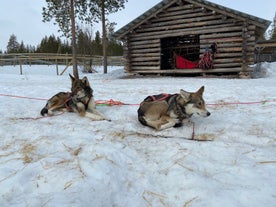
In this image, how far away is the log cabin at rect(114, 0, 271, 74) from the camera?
13.0 metres

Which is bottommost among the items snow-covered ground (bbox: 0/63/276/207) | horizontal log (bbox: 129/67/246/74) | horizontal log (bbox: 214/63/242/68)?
snow-covered ground (bbox: 0/63/276/207)

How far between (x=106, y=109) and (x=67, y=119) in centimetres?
116

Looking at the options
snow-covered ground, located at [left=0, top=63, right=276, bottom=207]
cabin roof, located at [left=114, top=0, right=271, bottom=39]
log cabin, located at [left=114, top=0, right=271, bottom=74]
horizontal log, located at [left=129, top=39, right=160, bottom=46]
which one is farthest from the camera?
horizontal log, located at [left=129, top=39, right=160, bottom=46]

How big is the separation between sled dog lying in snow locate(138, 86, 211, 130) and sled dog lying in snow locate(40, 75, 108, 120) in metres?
→ 1.09

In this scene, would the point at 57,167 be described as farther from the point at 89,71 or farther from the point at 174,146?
the point at 89,71

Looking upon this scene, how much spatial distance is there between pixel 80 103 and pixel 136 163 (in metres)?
2.75

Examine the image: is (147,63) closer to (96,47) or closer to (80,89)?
(80,89)

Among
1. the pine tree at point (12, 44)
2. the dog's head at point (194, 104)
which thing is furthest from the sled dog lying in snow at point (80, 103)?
the pine tree at point (12, 44)

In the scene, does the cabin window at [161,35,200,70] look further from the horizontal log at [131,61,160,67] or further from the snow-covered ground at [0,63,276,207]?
the snow-covered ground at [0,63,276,207]

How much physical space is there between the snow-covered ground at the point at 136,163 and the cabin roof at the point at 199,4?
29.8ft

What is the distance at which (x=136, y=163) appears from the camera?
3168mm

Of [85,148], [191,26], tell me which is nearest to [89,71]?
[191,26]

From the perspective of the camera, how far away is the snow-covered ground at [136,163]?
95.5 inches

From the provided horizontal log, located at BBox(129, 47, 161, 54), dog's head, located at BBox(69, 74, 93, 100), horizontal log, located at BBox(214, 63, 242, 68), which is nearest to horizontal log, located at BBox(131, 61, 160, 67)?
horizontal log, located at BBox(129, 47, 161, 54)
